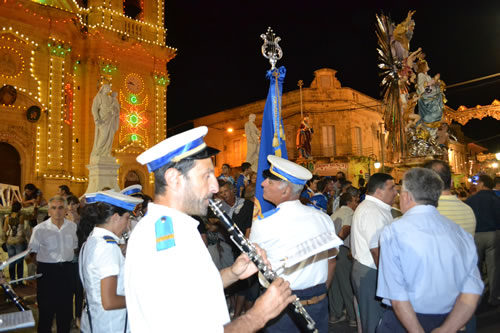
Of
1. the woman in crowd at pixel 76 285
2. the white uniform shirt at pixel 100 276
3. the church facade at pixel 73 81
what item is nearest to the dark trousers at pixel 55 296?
the woman in crowd at pixel 76 285

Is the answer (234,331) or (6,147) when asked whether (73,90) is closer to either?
(6,147)

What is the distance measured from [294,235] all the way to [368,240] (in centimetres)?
122

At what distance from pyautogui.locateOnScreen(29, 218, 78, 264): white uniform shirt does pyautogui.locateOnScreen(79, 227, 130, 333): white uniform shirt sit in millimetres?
2757

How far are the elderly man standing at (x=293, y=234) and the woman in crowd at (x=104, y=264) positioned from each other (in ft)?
4.08

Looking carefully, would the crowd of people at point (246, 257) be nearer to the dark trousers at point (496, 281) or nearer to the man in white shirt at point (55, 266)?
the man in white shirt at point (55, 266)

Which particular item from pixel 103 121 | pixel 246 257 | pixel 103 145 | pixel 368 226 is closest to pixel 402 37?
pixel 368 226

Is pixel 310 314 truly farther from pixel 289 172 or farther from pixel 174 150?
pixel 174 150

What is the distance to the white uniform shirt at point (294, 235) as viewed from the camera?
10.8ft

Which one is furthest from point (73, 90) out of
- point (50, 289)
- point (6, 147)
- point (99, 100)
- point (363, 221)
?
point (363, 221)

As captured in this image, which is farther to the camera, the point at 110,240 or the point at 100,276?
the point at 110,240

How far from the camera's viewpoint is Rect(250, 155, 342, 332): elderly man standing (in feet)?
10.7

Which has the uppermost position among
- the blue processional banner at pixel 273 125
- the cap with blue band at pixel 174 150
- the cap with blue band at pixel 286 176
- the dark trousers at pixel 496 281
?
the blue processional banner at pixel 273 125

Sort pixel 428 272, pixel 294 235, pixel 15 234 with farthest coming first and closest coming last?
pixel 15 234, pixel 294 235, pixel 428 272

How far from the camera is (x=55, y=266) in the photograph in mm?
5535
